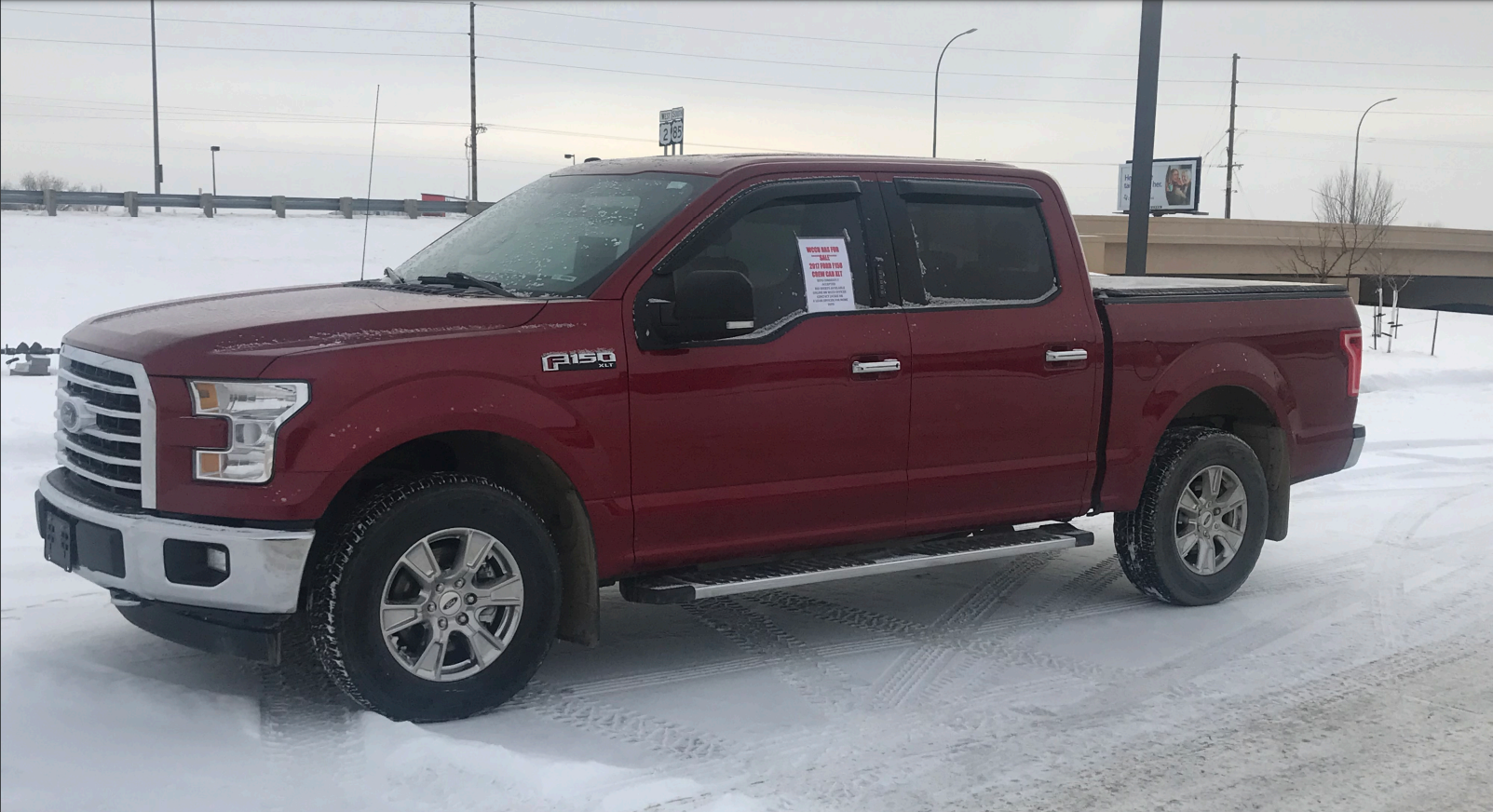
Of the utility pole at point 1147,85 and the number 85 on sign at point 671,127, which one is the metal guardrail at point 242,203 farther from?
the utility pole at point 1147,85

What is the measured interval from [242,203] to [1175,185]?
42.8 meters

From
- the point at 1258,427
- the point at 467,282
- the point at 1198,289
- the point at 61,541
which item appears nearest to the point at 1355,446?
the point at 1258,427

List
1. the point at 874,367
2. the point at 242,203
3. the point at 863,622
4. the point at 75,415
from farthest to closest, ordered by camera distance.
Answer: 1. the point at 242,203
2. the point at 863,622
3. the point at 874,367
4. the point at 75,415

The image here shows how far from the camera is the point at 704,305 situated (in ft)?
16.2

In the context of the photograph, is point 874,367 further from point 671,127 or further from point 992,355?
point 671,127

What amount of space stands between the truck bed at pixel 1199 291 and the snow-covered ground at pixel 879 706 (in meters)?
1.48

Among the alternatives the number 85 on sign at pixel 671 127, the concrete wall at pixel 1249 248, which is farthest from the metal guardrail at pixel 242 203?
the concrete wall at pixel 1249 248

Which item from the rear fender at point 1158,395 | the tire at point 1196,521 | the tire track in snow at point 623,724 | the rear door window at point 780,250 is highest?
the rear door window at point 780,250

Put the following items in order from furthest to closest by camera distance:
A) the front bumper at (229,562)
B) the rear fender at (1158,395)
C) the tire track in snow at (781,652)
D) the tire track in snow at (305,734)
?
the rear fender at (1158,395) < the tire track in snow at (781,652) < the front bumper at (229,562) < the tire track in snow at (305,734)

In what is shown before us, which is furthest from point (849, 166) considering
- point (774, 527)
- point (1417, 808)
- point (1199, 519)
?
point (1417, 808)

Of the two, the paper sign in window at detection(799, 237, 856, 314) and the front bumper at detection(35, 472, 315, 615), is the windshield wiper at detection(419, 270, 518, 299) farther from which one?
the front bumper at detection(35, 472, 315, 615)

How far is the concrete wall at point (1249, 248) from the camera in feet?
133

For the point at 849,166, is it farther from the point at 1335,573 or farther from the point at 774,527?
the point at 1335,573

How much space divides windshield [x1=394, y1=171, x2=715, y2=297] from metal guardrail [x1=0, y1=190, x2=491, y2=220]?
25186 millimetres
